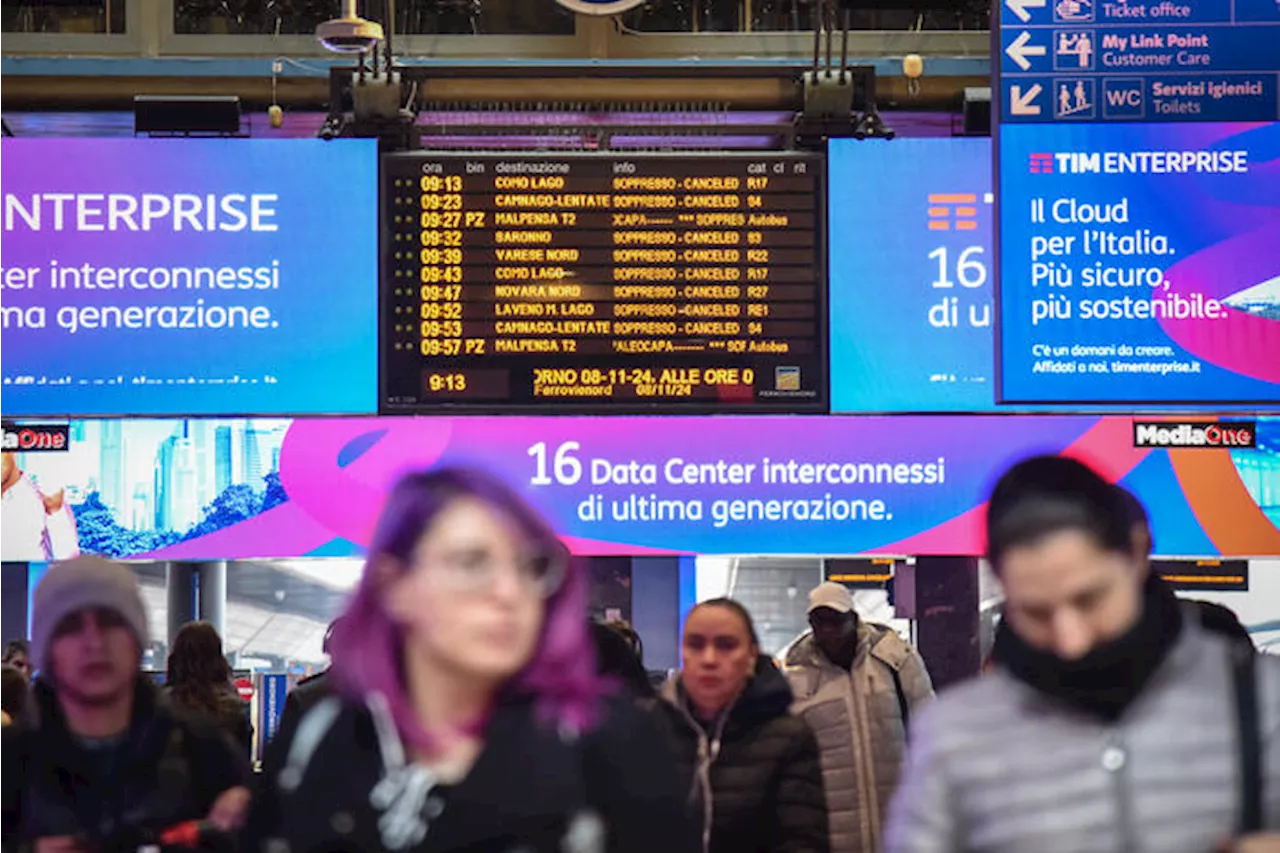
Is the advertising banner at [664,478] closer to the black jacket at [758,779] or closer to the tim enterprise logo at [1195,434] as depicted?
the tim enterprise logo at [1195,434]

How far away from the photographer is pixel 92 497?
928cm

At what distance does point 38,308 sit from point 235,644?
562cm

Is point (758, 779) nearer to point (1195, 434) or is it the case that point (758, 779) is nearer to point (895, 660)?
point (895, 660)

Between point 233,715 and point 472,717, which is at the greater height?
point 472,717

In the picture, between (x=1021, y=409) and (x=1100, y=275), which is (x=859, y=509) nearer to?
(x=1021, y=409)

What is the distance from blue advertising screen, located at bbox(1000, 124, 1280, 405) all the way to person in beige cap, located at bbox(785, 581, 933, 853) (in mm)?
1467

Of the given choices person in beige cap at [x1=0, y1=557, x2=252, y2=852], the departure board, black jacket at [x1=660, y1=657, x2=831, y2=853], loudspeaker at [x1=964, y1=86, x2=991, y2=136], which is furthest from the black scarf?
loudspeaker at [x1=964, y1=86, x2=991, y2=136]

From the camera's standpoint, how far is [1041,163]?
7.75 meters

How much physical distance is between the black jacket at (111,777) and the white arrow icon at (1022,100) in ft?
16.0

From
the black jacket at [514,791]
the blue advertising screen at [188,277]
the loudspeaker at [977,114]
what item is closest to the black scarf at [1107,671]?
the black jacket at [514,791]

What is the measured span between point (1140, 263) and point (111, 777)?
5.42 m

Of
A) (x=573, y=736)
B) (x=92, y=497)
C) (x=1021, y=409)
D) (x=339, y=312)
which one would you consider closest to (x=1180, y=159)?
(x=1021, y=409)

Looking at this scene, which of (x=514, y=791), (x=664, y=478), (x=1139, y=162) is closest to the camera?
(x=514, y=791)

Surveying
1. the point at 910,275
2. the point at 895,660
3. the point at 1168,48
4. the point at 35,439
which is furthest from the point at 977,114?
the point at 35,439
